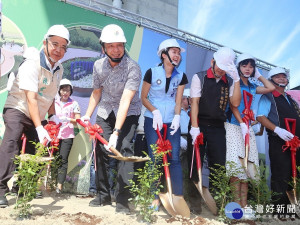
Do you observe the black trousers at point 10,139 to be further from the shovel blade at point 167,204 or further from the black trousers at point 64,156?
the shovel blade at point 167,204

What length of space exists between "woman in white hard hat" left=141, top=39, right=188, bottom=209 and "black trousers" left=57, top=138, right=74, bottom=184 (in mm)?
1576

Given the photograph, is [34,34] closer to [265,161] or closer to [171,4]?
[265,161]

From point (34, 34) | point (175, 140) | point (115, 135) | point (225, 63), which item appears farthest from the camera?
point (34, 34)

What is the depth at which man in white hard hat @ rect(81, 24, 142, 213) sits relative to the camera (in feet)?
8.66

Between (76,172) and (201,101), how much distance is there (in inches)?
93.5

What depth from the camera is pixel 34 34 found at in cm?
402

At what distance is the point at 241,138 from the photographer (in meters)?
3.18

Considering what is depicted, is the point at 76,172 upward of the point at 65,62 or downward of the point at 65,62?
downward

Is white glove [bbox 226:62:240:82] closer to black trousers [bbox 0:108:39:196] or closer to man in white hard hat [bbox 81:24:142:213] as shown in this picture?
man in white hard hat [bbox 81:24:142:213]

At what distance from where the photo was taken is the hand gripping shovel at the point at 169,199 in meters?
2.57

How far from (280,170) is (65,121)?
3210 millimetres

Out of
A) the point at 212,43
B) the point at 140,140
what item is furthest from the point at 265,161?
the point at 140,140

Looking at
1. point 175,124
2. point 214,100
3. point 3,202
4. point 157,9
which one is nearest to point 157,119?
point 175,124

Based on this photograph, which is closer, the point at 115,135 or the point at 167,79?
the point at 115,135
